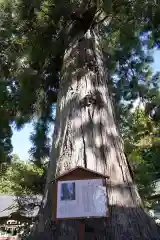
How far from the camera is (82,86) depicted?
125 inches

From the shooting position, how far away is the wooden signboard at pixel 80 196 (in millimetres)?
1937

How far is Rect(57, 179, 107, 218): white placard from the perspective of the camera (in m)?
1.94

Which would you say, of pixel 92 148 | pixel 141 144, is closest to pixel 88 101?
pixel 92 148

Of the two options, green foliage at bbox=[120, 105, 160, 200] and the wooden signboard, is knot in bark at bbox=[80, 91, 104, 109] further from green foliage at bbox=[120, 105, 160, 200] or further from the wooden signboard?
the wooden signboard

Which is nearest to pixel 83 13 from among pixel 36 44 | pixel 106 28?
pixel 36 44

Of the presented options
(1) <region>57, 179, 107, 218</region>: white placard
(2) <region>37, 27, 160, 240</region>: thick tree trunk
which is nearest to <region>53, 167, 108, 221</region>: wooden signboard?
(1) <region>57, 179, 107, 218</region>: white placard

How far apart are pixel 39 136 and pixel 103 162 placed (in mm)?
2802

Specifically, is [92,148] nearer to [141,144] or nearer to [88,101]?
[88,101]

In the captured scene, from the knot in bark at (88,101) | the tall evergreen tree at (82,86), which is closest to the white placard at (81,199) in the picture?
the tall evergreen tree at (82,86)

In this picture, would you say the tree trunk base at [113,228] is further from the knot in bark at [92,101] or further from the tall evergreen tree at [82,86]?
the knot in bark at [92,101]

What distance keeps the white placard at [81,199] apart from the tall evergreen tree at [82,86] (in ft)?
0.68

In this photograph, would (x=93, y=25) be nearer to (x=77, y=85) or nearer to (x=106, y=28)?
(x=106, y=28)

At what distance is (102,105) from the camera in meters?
3.02

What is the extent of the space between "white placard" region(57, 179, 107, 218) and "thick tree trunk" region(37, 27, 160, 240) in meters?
0.21
